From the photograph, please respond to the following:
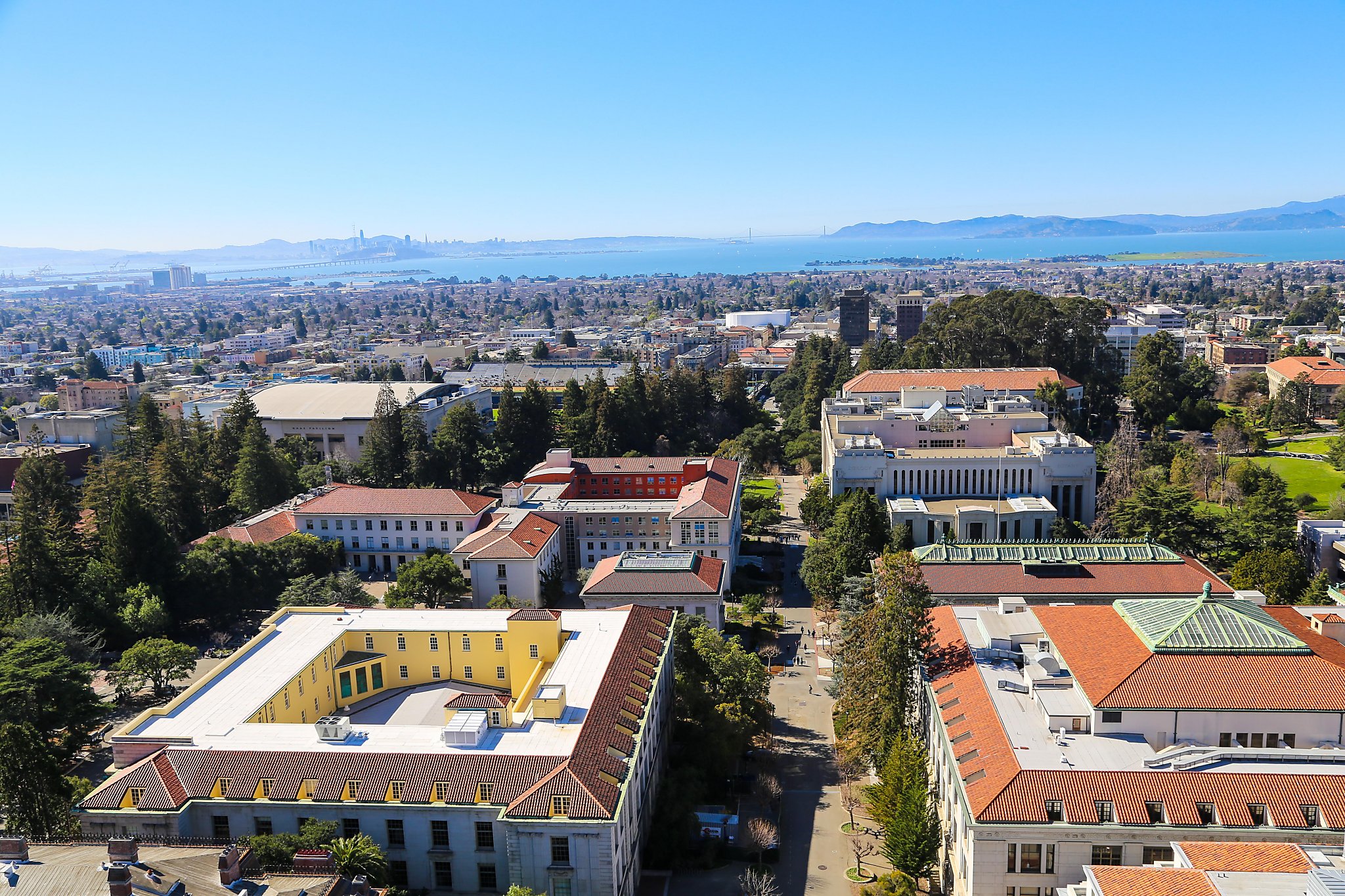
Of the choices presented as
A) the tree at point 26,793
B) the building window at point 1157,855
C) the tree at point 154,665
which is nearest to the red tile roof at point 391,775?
the tree at point 26,793

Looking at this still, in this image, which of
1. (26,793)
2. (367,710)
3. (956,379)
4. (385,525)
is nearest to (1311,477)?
(956,379)

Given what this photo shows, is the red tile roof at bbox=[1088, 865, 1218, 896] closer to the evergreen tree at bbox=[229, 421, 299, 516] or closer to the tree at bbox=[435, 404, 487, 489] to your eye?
the evergreen tree at bbox=[229, 421, 299, 516]

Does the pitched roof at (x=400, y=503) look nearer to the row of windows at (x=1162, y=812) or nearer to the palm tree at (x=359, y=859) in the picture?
the palm tree at (x=359, y=859)

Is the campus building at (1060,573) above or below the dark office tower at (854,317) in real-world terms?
below

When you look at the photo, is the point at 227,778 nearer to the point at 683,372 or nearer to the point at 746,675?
the point at 746,675

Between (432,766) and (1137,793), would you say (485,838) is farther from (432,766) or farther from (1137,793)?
(1137,793)

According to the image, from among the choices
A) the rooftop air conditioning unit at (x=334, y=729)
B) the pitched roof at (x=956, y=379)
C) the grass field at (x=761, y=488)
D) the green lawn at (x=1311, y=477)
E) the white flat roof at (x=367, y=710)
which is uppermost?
the pitched roof at (x=956, y=379)
